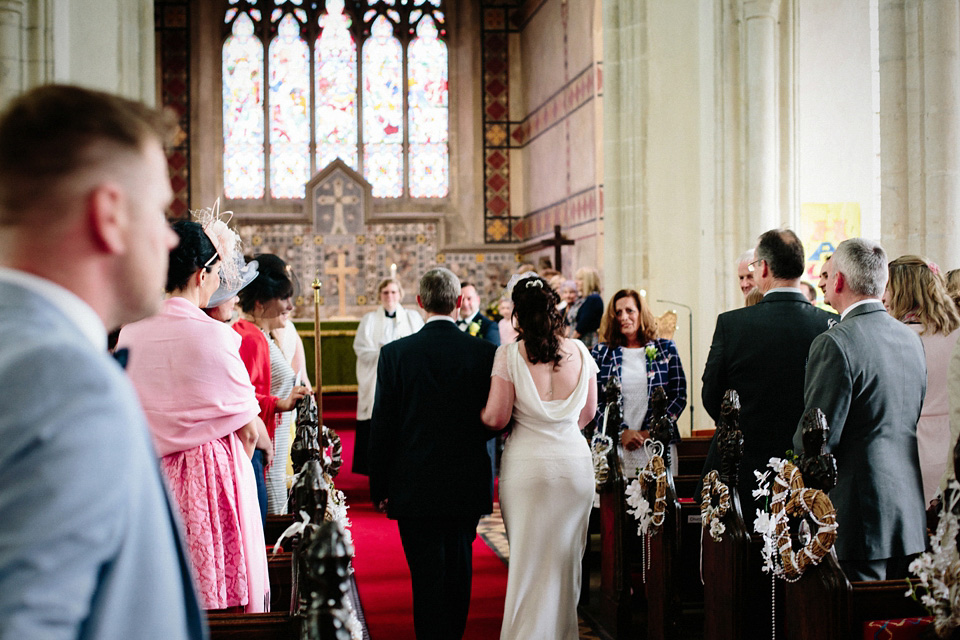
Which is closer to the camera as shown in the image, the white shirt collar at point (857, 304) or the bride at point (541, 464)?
the white shirt collar at point (857, 304)

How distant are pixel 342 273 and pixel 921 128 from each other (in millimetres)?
11745

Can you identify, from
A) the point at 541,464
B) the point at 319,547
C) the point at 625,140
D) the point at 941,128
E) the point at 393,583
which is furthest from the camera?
the point at 625,140

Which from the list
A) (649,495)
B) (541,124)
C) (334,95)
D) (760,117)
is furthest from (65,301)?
(334,95)

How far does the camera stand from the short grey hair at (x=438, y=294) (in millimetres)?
3553

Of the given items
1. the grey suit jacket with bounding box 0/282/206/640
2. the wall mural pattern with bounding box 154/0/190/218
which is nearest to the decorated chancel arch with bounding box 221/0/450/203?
the wall mural pattern with bounding box 154/0/190/218

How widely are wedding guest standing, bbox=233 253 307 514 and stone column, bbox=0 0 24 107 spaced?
2.98m

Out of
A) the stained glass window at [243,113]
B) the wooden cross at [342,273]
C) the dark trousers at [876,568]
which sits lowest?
the dark trousers at [876,568]

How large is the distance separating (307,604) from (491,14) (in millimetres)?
16852

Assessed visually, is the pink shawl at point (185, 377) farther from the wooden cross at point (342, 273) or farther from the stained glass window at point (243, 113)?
the stained glass window at point (243, 113)

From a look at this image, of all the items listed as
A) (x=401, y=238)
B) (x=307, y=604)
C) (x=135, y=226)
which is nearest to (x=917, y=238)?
(x=307, y=604)

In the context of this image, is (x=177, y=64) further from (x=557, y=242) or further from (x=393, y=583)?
(x=393, y=583)

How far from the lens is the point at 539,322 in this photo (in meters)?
3.38

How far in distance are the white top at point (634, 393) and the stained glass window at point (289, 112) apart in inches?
525

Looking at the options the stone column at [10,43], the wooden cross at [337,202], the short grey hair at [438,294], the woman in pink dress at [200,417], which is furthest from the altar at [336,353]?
the woman in pink dress at [200,417]
